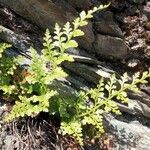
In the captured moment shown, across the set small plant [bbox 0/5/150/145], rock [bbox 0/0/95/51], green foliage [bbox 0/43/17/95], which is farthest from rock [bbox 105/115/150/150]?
green foliage [bbox 0/43/17/95]

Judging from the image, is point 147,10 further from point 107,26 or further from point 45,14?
point 45,14

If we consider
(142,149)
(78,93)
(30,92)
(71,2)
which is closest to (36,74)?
(30,92)

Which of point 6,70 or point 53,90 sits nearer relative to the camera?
point 6,70

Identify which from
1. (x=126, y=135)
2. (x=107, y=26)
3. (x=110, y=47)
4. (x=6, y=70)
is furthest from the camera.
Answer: (x=126, y=135)

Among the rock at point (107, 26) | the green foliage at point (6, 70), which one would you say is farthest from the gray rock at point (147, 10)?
the green foliage at point (6, 70)

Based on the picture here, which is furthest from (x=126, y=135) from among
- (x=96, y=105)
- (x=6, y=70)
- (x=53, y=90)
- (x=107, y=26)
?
(x=6, y=70)

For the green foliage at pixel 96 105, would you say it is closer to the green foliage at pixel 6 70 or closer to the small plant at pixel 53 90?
the small plant at pixel 53 90

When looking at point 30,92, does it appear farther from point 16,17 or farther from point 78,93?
point 16,17
